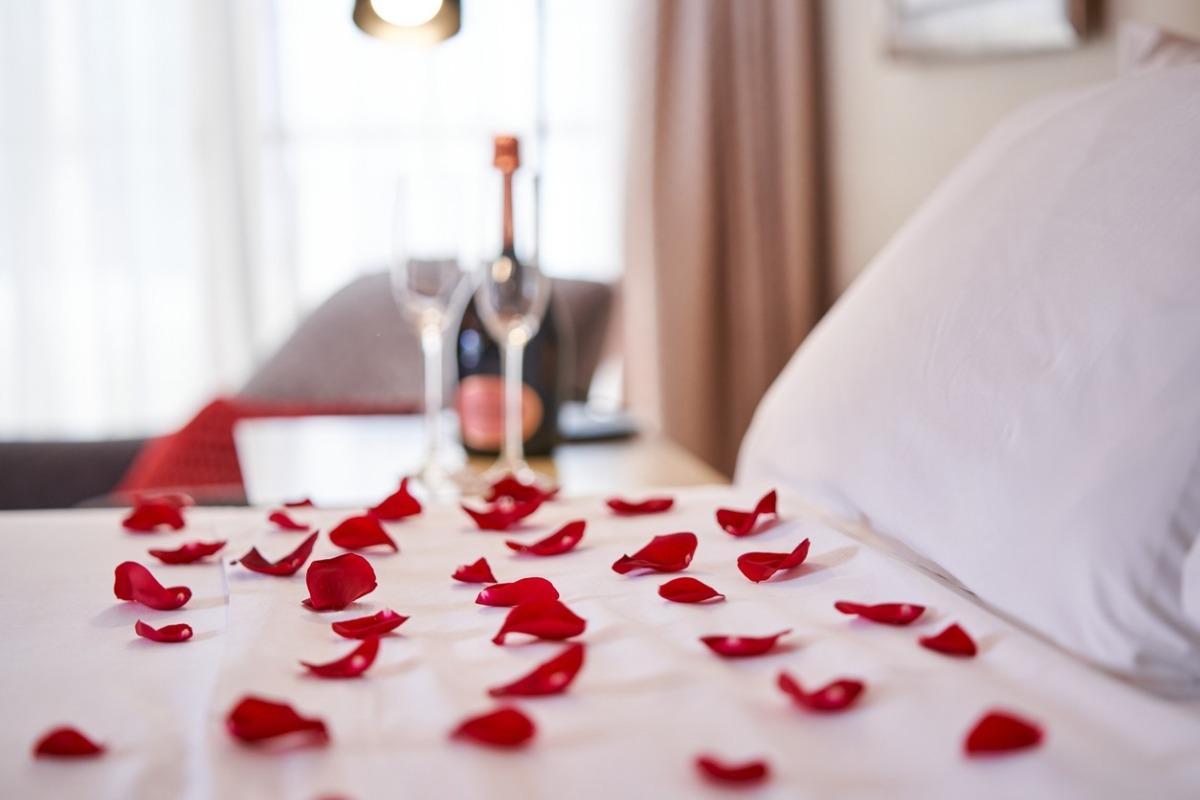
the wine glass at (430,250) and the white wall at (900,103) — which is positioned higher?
the white wall at (900,103)

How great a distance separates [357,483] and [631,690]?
2.59 feet

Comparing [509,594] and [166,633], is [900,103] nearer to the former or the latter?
[509,594]

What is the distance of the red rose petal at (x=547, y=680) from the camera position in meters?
0.43

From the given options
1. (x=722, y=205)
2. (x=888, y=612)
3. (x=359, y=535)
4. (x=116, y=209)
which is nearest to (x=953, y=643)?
(x=888, y=612)

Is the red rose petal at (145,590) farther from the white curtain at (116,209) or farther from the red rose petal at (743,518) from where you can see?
the white curtain at (116,209)

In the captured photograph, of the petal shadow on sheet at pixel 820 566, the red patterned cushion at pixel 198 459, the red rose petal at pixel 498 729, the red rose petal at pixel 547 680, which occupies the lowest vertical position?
the red patterned cushion at pixel 198 459

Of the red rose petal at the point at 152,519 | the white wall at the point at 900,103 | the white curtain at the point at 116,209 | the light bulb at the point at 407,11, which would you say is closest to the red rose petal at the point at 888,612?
the red rose petal at the point at 152,519

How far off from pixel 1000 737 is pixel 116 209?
3.37 m

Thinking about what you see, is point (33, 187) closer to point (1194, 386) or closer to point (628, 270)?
point (628, 270)

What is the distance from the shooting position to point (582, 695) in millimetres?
434

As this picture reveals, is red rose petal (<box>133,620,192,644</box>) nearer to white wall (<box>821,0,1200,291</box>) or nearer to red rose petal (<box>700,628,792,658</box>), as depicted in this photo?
red rose petal (<box>700,628,792,658</box>)

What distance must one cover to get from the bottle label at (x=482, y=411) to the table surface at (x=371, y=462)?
0.03 metres

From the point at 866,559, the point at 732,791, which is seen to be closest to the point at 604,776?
the point at 732,791

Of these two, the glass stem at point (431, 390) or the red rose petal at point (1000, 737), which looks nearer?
the red rose petal at point (1000, 737)
